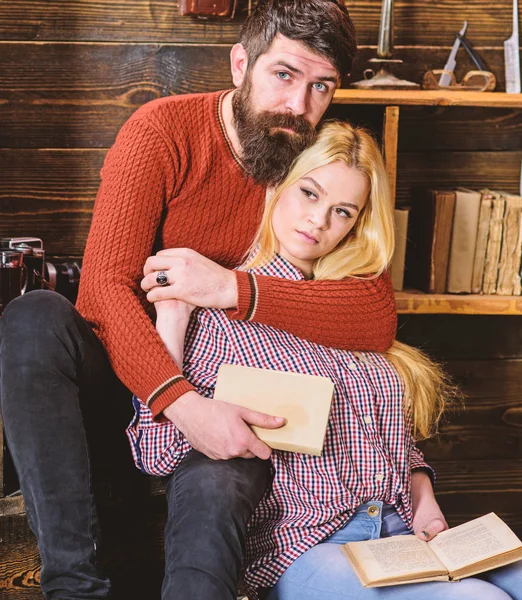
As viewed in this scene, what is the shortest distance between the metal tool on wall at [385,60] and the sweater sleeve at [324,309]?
0.64 meters

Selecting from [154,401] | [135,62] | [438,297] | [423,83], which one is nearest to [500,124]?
[423,83]

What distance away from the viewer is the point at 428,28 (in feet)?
7.57

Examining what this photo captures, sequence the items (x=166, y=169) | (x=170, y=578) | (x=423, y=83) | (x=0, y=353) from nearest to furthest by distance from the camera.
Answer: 1. (x=170, y=578)
2. (x=0, y=353)
3. (x=166, y=169)
4. (x=423, y=83)

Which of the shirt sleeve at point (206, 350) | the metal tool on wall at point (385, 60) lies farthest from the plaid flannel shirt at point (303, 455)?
the metal tool on wall at point (385, 60)

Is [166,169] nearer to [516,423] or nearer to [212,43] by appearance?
[212,43]

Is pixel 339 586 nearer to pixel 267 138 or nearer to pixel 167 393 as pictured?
pixel 167 393

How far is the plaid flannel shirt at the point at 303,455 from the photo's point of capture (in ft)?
4.91

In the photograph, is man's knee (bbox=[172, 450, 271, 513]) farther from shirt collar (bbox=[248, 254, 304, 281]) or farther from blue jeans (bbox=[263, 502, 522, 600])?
shirt collar (bbox=[248, 254, 304, 281])

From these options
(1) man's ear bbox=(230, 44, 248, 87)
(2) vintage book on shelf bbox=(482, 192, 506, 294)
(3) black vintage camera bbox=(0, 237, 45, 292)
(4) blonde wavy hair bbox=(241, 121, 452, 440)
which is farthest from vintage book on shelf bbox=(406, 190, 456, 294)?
(3) black vintage camera bbox=(0, 237, 45, 292)

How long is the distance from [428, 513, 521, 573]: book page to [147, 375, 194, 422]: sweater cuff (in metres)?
0.55

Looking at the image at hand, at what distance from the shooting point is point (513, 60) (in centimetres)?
229

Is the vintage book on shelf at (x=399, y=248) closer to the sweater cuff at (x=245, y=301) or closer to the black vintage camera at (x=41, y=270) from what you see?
the sweater cuff at (x=245, y=301)

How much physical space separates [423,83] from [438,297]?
0.64 m

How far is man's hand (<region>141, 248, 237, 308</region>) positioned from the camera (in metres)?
1.59
